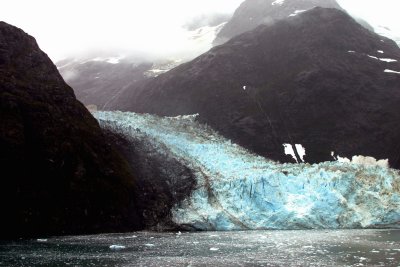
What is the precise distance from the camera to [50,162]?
56.8 m

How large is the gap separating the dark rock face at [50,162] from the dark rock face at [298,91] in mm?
45118

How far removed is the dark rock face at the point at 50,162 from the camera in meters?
52.7

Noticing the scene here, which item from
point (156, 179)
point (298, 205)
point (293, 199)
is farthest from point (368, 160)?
point (156, 179)

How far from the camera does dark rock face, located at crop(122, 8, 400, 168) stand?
345 feet

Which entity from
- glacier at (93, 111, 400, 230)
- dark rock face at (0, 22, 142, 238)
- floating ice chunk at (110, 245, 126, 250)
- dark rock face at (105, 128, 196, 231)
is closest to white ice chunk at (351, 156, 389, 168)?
glacier at (93, 111, 400, 230)

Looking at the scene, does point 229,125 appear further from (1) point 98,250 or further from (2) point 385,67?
(1) point 98,250

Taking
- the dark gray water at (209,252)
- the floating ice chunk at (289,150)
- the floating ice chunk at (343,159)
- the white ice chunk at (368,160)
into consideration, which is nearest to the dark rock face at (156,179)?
the dark gray water at (209,252)

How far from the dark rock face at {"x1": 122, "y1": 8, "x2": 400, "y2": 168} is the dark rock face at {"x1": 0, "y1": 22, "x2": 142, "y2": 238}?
45.1 meters

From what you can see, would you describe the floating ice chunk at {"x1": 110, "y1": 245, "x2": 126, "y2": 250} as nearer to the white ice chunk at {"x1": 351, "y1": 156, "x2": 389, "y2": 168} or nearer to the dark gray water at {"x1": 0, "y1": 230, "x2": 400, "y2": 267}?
the dark gray water at {"x1": 0, "y1": 230, "x2": 400, "y2": 267}

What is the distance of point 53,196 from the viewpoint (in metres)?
55.3

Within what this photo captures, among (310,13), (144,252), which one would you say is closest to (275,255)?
(144,252)

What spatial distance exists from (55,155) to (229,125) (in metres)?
57.0

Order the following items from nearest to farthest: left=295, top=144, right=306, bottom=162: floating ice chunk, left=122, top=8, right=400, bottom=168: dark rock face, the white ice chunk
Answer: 1. the white ice chunk
2. left=295, top=144, right=306, bottom=162: floating ice chunk
3. left=122, top=8, right=400, bottom=168: dark rock face

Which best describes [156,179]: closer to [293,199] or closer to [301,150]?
[293,199]
